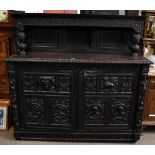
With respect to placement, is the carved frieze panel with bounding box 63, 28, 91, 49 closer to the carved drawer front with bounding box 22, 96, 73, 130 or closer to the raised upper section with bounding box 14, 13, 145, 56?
the raised upper section with bounding box 14, 13, 145, 56

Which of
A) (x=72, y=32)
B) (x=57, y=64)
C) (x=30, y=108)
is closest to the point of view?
(x=57, y=64)

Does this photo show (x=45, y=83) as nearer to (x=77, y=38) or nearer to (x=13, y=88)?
(x=13, y=88)

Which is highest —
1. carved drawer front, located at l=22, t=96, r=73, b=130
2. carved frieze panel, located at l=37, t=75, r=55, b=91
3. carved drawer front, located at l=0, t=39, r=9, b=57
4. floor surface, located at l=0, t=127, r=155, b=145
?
carved drawer front, located at l=0, t=39, r=9, b=57

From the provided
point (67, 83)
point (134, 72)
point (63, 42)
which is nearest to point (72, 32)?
point (63, 42)

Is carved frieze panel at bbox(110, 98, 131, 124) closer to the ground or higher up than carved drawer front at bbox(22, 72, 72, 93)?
closer to the ground

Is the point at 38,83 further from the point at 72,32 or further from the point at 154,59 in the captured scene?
the point at 154,59

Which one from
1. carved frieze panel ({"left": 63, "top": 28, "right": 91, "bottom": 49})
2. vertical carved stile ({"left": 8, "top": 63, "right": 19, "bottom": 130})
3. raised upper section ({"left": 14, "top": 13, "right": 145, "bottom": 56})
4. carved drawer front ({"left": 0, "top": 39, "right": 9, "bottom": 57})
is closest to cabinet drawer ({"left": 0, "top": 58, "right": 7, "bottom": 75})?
carved drawer front ({"left": 0, "top": 39, "right": 9, "bottom": 57})

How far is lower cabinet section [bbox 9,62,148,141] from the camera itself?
1982 mm

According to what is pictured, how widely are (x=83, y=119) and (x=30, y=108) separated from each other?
1.77 ft

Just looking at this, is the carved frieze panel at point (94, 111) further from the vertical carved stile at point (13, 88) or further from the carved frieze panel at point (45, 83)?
the vertical carved stile at point (13, 88)

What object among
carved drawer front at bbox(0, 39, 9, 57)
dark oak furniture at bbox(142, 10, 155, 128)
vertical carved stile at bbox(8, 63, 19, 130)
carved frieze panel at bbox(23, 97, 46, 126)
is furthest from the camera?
carved drawer front at bbox(0, 39, 9, 57)

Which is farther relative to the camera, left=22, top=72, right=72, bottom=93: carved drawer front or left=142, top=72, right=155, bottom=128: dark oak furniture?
left=142, top=72, right=155, bottom=128: dark oak furniture

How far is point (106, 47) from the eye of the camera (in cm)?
229

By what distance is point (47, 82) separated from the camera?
6.59 feet
